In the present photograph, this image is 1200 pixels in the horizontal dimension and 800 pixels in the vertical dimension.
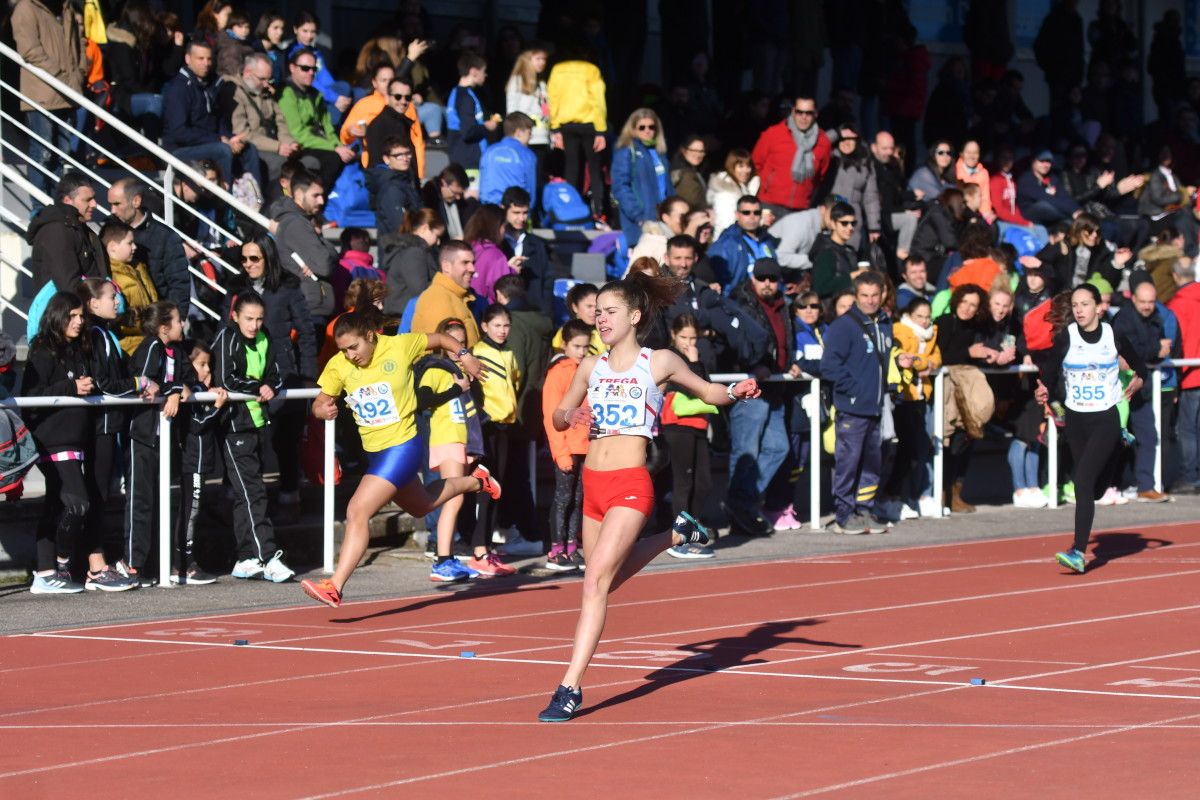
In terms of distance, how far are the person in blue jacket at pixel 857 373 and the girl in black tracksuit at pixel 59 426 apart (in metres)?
6.49

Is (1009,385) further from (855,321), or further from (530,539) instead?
(530,539)

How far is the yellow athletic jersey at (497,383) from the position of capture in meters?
14.9

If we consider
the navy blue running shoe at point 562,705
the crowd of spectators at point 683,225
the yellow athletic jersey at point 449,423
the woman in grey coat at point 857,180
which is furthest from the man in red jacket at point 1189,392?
the navy blue running shoe at point 562,705

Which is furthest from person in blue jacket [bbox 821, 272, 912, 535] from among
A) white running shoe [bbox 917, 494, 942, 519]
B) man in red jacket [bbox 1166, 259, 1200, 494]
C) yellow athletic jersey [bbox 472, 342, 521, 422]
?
man in red jacket [bbox 1166, 259, 1200, 494]

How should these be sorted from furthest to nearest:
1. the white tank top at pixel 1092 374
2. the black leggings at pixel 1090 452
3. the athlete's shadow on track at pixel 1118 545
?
the athlete's shadow on track at pixel 1118 545, the white tank top at pixel 1092 374, the black leggings at pixel 1090 452

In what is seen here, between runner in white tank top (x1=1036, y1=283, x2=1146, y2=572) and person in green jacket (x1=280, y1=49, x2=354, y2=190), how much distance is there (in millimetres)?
6632

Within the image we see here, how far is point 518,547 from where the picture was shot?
1587cm

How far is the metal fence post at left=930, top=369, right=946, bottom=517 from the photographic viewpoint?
18.4m

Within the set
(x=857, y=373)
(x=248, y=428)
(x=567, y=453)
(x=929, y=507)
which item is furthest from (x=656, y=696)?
(x=929, y=507)

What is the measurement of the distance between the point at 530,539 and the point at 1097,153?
13021 mm

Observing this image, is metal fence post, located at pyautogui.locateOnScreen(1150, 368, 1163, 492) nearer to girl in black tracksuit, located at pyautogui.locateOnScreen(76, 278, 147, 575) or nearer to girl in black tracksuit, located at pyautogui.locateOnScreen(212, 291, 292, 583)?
girl in black tracksuit, located at pyautogui.locateOnScreen(212, 291, 292, 583)

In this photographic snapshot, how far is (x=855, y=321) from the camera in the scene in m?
17.1

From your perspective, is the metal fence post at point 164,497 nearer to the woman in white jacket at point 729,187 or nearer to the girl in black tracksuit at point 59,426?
the girl in black tracksuit at point 59,426

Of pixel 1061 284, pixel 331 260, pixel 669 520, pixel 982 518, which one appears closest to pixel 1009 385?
pixel 982 518
